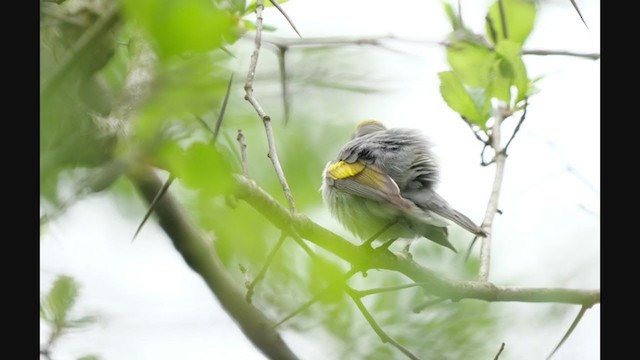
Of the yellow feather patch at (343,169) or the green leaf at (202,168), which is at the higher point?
the yellow feather patch at (343,169)

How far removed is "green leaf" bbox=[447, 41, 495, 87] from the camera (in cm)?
229

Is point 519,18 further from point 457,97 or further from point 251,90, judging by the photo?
point 251,90

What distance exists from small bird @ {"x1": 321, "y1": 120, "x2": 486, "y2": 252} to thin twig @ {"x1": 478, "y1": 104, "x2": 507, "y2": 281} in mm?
266

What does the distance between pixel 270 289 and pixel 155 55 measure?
901mm

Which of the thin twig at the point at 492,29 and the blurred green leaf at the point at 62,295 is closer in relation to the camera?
the blurred green leaf at the point at 62,295

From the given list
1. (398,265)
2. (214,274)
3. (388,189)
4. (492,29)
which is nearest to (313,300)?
(214,274)

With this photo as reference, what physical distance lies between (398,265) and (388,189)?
745 millimetres

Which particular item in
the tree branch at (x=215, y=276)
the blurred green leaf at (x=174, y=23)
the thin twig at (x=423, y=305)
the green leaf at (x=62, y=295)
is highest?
the tree branch at (x=215, y=276)

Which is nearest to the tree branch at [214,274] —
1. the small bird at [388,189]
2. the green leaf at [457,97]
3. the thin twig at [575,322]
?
the thin twig at [575,322]

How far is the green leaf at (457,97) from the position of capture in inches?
94.4

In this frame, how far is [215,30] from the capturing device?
2.56ft

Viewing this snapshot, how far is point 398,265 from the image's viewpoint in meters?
2.83

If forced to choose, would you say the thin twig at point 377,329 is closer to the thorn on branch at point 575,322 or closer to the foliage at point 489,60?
the thorn on branch at point 575,322

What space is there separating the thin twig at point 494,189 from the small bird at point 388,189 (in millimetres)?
266
